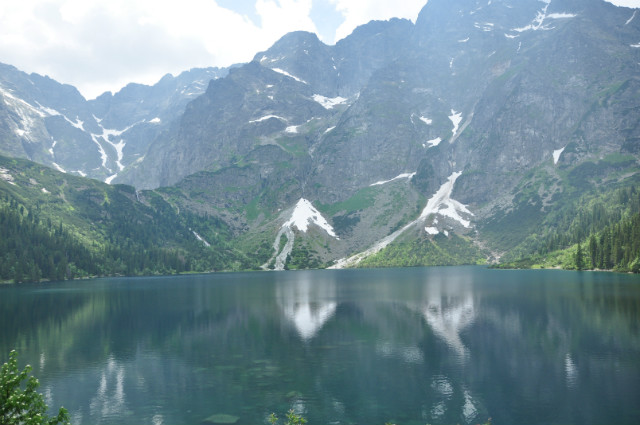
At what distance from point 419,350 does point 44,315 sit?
83.5 meters

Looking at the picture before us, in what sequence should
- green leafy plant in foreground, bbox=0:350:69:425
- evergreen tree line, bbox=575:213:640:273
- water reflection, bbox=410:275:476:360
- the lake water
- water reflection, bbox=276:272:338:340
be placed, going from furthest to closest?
1. evergreen tree line, bbox=575:213:640:273
2. water reflection, bbox=276:272:338:340
3. water reflection, bbox=410:275:476:360
4. the lake water
5. green leafy plant in foreground, bbox=0:350:69:425

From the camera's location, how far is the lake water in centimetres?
4059

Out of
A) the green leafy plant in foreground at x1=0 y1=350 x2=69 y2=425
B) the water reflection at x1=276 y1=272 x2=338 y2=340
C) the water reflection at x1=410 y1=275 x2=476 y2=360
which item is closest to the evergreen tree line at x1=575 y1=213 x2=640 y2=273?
the water reflection at x1=410 y1=275 x2=476 y2=360

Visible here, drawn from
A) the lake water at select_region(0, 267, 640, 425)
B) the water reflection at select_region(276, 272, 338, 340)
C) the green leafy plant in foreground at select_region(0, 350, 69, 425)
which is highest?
the green leafy plant in foreground at select_region(0, 350, 69, 425)

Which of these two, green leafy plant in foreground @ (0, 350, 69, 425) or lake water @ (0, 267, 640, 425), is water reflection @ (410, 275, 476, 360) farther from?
green leafy plant in foreground @ (0, 350, 69, 425)

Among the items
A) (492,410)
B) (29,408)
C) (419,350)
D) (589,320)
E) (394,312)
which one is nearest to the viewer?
(29,408)

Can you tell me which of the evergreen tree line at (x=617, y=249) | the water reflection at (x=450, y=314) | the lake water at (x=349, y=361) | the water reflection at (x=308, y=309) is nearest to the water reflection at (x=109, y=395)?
the lake water at (x=349, y=361)

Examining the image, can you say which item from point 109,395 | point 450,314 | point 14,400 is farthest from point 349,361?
point 14,400

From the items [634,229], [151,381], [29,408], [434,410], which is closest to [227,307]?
[151,381]

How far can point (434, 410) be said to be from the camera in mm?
39812

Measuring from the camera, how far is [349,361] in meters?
56.6

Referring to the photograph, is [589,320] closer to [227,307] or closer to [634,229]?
[227,307]

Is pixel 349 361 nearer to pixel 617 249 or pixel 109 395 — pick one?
pixel 109 395

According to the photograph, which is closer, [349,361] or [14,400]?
[14,400]
